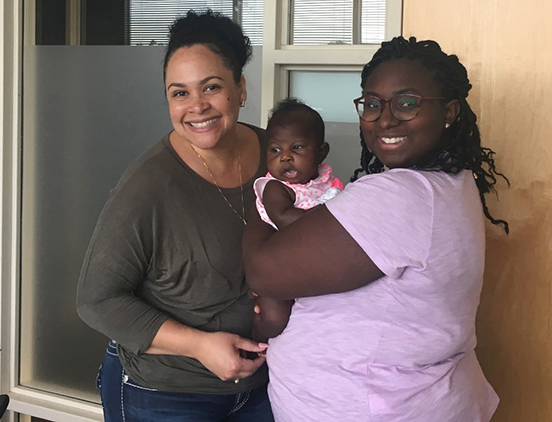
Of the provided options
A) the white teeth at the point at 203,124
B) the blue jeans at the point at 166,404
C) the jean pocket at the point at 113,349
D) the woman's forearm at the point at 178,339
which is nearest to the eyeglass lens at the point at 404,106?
the white teeth at the point at 203,124

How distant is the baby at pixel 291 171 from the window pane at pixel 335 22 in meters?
0.71

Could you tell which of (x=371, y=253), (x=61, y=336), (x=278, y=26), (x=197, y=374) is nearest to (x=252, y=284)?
(x=371, y=253)

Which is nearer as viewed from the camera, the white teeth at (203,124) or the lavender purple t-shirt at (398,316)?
the lavender purple t-shirt at (398,316)

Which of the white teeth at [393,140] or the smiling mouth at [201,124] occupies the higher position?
the smiling mouth at [201,124]

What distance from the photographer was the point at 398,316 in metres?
1.18

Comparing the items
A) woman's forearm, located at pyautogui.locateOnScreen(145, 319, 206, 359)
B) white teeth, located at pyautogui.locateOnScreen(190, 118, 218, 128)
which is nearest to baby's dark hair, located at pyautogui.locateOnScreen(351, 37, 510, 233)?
white teeth, located at pyautogui.locateOnScreen(190, 118, 218, 128)


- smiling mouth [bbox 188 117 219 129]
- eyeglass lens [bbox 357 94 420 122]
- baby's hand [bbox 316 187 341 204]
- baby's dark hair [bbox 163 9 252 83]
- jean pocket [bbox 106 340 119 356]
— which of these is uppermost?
baby's dark hair [bbox 163 9 252 83]

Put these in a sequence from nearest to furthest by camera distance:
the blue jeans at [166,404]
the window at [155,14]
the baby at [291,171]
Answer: the baby at [291,171]
the blue jeans at [166,404]
the window at [155,14]

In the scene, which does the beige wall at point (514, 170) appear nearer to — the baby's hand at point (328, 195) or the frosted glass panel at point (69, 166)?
the baby's hand at point (328, 195)

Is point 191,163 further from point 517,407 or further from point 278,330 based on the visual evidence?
point 517,407

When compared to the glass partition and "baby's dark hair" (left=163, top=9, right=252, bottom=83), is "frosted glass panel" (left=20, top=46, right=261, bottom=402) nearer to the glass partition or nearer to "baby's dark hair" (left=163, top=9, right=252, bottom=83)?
the glass partition

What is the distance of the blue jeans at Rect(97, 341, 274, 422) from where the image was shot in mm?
1589

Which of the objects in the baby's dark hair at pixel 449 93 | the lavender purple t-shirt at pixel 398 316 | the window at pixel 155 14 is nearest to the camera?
the lavender purple t-shirt at pixel 398 316

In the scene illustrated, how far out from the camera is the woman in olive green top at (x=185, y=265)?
1508mm
